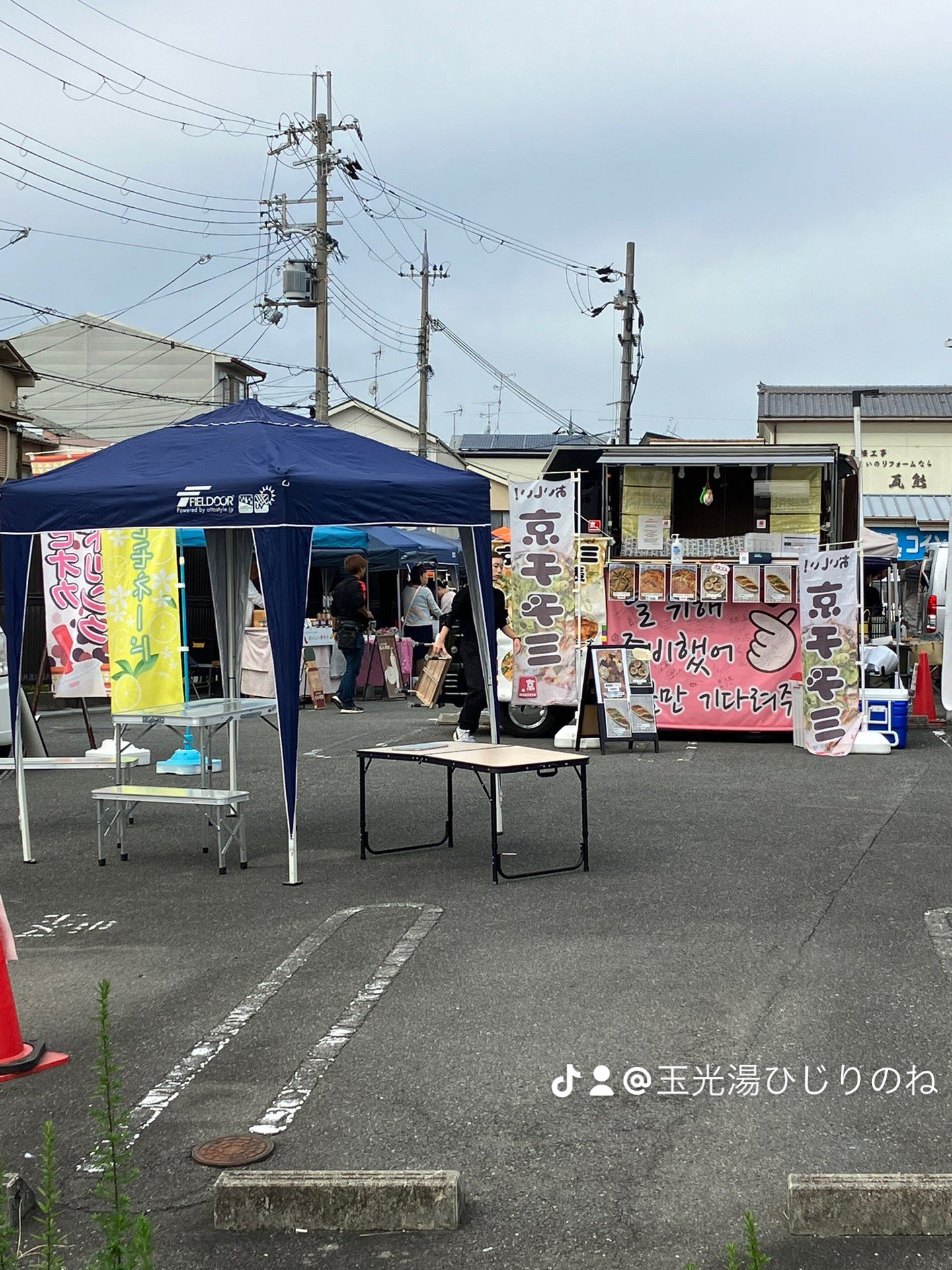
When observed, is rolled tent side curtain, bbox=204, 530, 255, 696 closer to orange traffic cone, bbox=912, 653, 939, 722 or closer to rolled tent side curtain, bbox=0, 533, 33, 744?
rolled tent side curtain, bbox=0, 533, 33, 744

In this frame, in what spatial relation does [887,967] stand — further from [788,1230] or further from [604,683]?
[604,683]

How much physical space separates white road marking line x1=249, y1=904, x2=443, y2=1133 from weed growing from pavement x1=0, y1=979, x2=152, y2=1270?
1.57 ft

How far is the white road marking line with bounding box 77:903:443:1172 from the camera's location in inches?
177

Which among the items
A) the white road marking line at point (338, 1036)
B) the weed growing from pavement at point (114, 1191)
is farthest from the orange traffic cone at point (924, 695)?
the weed growing from pavement at point (114, 1191)

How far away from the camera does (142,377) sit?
4594 centimetres

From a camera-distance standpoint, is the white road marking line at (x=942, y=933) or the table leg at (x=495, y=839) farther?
the table leg at (x=495, y=839)

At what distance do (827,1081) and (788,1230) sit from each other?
1.16 meters

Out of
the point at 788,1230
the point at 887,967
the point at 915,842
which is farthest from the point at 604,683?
the point at 788,1230

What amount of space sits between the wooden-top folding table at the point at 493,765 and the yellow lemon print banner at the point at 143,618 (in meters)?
2.89

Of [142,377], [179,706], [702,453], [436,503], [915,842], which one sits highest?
[142,377]

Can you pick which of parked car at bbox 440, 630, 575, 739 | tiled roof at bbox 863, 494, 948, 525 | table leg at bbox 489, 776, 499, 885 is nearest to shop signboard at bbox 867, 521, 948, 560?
tiled roof at bbox 863, 494, 948, 525

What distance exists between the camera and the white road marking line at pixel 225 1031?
14.8 ft

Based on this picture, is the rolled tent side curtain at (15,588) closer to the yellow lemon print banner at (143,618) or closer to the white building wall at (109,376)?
the yellow lemon print banner at (143,618)

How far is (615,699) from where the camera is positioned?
46.8 ft
